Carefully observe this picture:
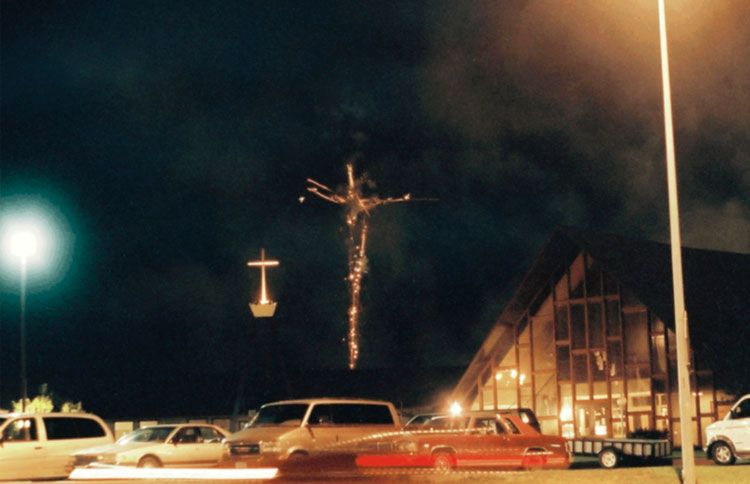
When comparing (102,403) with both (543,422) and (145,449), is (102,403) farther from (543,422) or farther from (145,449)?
(145,449)

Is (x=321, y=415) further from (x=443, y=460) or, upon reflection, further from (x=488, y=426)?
(x=488, y=426)

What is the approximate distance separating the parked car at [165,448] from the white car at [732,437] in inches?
487

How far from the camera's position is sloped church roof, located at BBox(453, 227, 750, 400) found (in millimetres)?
42094

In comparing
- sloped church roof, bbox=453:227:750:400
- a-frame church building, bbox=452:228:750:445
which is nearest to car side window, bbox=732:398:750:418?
a-frame church building, bbox=452:228:750:445

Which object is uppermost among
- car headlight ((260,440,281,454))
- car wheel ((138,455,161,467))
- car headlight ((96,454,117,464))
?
car headlight ((260,440,281,454))

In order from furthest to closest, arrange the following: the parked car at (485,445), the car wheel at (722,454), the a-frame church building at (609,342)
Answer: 1. the a-frame church building at (609,342)
2. the car wheel at (722,454)
3. the parked car at (485,445)

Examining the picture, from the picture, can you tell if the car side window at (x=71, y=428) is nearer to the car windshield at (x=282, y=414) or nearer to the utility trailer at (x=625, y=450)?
the car windshield at (x=282, y=414)

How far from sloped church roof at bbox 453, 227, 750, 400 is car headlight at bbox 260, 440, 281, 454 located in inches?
889

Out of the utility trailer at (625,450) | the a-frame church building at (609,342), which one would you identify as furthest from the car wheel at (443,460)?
the a-frame church building at (609,342)

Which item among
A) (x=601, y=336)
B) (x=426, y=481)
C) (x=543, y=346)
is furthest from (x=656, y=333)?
(x=426, y=481)

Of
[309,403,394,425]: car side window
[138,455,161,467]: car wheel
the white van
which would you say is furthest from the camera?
[138,455,161,467]: car wheel

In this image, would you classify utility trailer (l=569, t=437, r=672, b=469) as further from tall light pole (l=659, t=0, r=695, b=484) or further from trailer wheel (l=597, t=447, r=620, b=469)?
tall light pole (l=659, t=0, r=695, b=484)

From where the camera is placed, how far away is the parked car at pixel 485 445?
2261 centimetres

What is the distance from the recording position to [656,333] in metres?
43.3
